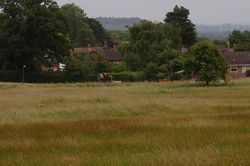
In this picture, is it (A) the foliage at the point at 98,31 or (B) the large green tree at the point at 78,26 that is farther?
(A) the foliage at the point at 98,31

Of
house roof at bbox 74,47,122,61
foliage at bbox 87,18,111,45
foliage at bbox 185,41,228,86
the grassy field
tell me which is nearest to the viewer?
the grassy field

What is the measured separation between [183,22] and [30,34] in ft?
120

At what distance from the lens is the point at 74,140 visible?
53.5 feet

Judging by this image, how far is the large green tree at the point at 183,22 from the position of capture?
10644 centimetres

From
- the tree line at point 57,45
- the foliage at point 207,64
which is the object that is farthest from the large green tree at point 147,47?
the foliage at point 207,64

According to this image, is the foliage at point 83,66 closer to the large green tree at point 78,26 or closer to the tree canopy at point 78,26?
the tree canopy at point 78,26

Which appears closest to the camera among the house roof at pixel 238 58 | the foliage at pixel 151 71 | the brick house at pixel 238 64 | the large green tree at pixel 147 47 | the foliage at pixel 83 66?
the foliage at pixel 83 66

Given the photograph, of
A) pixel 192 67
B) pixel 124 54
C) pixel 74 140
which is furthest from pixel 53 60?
pixel 74 140

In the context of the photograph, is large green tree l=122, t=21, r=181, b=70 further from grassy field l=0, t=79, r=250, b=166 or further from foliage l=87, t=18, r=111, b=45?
foliage l=87, t=18, r=111, b=45

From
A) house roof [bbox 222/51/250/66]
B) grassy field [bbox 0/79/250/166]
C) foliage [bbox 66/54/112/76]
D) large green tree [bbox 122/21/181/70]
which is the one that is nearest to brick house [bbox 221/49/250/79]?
house roof [bbox 222/51/250/66]

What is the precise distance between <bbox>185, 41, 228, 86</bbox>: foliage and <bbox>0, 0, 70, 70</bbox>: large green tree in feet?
79.8

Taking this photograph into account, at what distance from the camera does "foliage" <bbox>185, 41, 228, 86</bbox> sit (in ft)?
193

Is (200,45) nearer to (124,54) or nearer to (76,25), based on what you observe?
(124,54)

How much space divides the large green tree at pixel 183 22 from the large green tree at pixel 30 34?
98.2 feet
